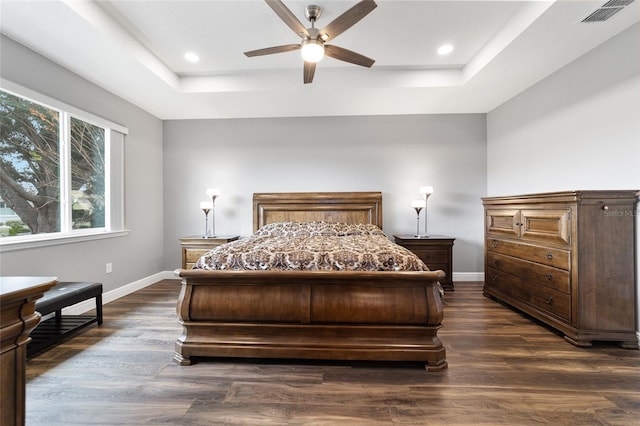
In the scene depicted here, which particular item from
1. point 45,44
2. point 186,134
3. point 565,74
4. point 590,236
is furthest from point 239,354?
point 565,74

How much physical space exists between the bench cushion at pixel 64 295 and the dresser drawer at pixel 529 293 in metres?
4.19

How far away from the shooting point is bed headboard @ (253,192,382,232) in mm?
4293

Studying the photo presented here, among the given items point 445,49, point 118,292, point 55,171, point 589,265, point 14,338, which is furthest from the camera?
point 118,292

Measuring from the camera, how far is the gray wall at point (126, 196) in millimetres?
2498

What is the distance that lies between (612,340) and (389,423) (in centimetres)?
216

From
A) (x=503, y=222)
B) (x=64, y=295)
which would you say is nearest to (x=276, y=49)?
(x=64, y=295)

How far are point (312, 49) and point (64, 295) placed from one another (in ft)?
9.67

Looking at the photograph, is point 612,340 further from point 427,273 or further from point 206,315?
point 206,315

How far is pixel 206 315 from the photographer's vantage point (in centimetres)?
204

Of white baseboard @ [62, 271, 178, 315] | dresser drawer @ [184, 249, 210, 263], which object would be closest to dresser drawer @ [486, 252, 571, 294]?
dresser drawer @ [184, 249, 210, 263]

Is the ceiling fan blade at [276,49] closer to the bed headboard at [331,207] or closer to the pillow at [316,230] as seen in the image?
the pillow at [316,230]

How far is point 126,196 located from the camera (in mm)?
3805

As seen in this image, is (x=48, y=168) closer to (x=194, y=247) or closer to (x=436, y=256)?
(x=194, y=247)

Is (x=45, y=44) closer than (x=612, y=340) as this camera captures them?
No
